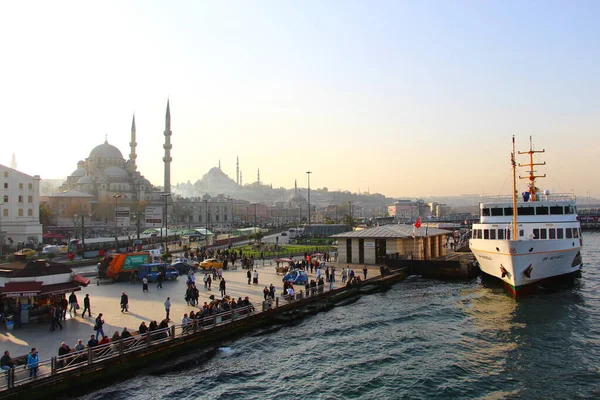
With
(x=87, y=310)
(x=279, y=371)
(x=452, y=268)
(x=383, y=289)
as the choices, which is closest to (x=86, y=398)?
(x=279, y=371)

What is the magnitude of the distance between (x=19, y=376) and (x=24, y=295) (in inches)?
256

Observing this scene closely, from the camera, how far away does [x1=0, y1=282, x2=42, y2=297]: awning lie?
18.6 metres

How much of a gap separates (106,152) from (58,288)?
112309mm

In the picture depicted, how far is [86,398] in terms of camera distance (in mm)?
13922

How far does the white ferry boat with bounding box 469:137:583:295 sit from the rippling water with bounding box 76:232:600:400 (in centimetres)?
250

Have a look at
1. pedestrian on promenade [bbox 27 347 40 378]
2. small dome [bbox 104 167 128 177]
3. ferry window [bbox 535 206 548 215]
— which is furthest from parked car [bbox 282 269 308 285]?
small dome [bbox 104 167 128 177]

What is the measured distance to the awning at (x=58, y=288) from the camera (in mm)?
19219

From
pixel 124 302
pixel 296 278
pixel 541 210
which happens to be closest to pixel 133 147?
pixel 296 278

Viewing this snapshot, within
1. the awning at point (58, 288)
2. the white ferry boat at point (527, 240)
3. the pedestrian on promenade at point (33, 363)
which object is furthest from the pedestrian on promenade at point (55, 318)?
the white ferry boat at point (527, 240)

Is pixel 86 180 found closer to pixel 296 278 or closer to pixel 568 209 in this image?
pixel 296 278

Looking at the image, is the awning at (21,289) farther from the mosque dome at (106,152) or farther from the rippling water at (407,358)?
the mosque dome at (106,152)

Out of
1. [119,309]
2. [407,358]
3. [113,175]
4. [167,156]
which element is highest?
[167,156]

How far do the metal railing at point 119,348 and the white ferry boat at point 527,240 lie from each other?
50.5ft

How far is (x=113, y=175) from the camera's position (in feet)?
387
